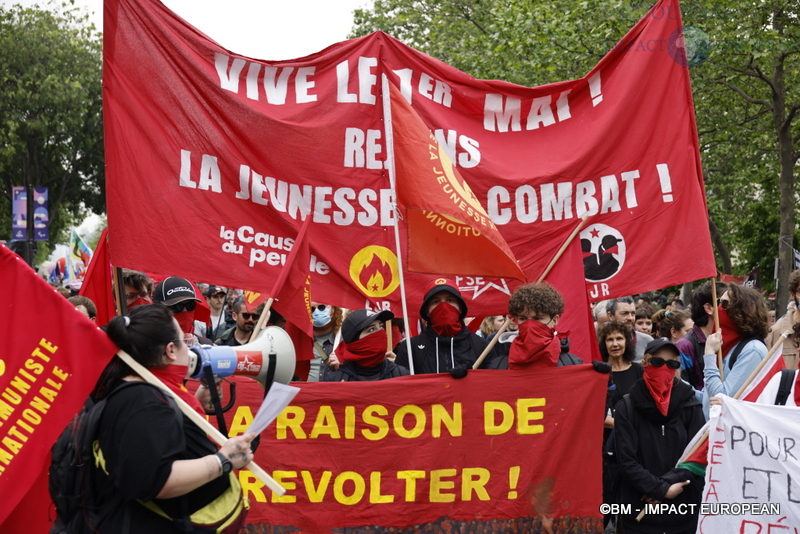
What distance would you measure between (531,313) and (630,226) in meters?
1.30

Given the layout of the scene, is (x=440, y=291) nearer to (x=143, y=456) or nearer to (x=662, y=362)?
(x=662, y=362)

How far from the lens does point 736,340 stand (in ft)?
18.0

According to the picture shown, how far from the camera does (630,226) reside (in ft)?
18.8

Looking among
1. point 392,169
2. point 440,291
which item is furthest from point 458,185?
point 440,291

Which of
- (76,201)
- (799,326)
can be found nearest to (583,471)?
(799,326)

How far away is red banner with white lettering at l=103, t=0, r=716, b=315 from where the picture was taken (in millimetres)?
5273

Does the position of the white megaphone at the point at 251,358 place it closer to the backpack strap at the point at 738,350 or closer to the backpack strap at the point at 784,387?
the backpack strap at the point at 784,387

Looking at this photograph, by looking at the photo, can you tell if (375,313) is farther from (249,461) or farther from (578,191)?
(249,461)

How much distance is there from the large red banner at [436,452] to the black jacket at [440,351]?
0.71 metres

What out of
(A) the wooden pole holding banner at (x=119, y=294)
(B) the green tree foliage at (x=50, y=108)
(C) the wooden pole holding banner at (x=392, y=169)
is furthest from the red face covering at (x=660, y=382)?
(B) the green tree foliage at (x=50, y=108)

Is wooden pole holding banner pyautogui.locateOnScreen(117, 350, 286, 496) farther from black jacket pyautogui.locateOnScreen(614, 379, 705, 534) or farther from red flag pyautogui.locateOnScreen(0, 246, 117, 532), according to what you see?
black jacket pyautogui.locateOnScreen(614, 379, 705, 534)

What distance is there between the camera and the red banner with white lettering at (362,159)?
527cm

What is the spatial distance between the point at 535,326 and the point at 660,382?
2.56ft

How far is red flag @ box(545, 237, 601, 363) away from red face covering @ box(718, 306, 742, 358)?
0.83 metres
